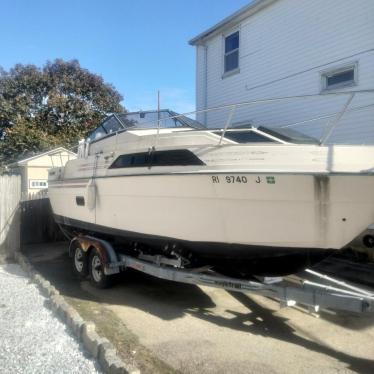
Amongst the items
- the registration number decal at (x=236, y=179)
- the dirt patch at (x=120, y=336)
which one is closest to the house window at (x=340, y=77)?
the registration number decal at (x=236, y=179)

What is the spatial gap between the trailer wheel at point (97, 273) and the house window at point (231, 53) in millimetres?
7238

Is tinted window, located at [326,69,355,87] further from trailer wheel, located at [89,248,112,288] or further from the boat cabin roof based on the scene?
trailer wheel, located at [89,248,112,288]

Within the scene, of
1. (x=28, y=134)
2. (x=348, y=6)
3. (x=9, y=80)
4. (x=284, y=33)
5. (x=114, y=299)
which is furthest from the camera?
(x=9, y=80)

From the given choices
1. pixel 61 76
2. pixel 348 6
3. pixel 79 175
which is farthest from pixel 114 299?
pixel 61 76

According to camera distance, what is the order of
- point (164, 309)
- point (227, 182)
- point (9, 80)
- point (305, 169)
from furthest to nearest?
point (9, 80) < point (164, 309) < point (227, 182) < point (305, 169)

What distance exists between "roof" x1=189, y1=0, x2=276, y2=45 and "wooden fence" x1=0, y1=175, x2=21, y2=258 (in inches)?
276

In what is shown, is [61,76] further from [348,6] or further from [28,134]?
[348,6]

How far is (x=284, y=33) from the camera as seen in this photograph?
10.6 m

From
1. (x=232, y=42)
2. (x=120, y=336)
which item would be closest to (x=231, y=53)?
(x=232, y=42)

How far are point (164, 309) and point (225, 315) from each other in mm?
803

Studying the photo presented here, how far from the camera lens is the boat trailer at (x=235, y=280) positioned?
4.23 meters

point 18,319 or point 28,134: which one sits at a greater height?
point 28,134

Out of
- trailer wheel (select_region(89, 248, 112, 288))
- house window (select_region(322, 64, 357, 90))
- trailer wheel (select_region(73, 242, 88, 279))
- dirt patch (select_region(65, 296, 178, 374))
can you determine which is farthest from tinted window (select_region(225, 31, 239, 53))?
dirt patch (select_region(65, 296, 178, 374))

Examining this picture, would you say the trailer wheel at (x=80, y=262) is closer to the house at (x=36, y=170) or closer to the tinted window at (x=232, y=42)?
the house at (x=36, y=170)
